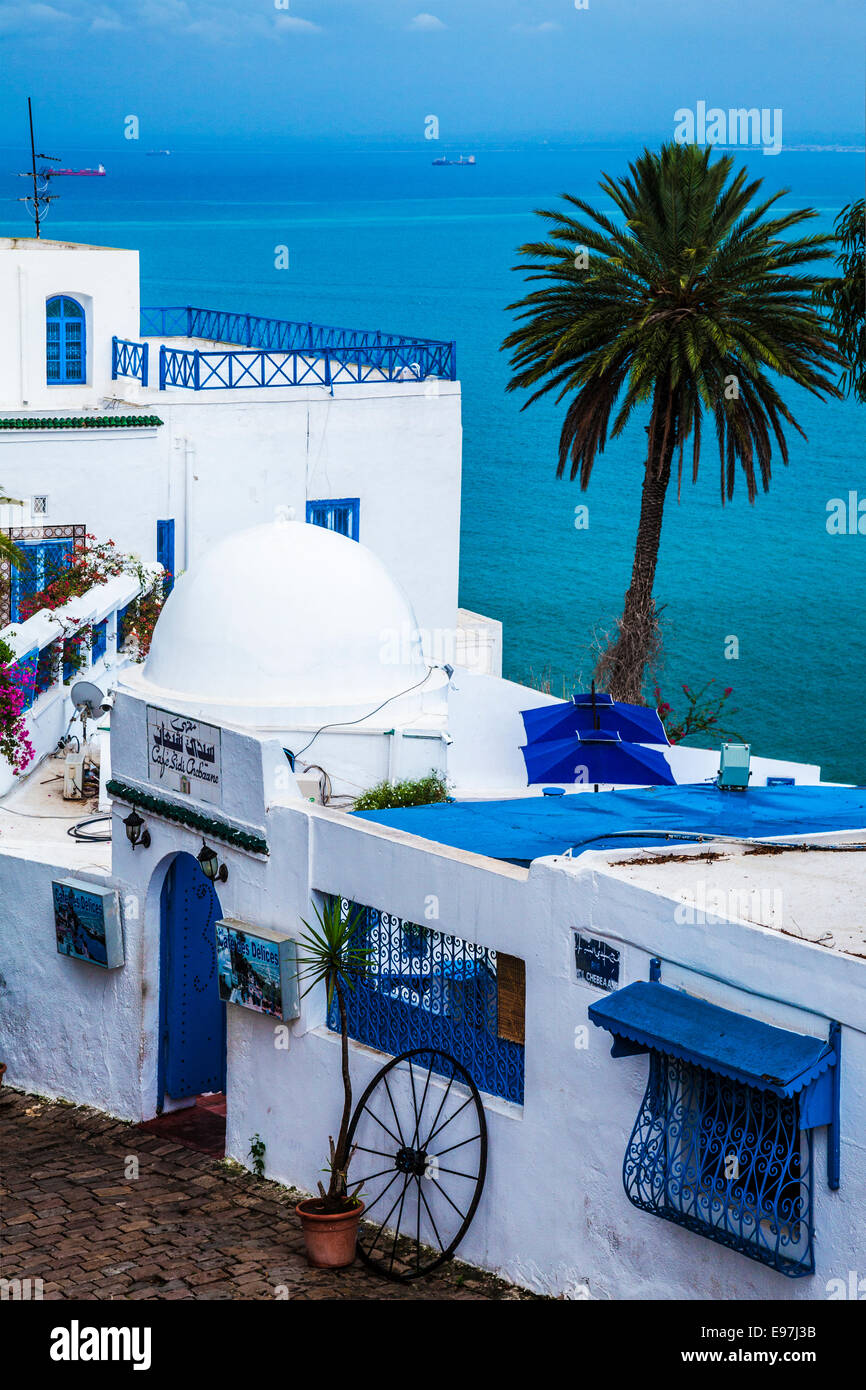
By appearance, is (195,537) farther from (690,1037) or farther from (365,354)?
(690,1037)

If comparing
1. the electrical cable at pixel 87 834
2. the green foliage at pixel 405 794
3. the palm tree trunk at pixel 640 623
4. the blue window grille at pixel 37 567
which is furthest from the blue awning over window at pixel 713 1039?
the palm tree trunk at pixel 640 623

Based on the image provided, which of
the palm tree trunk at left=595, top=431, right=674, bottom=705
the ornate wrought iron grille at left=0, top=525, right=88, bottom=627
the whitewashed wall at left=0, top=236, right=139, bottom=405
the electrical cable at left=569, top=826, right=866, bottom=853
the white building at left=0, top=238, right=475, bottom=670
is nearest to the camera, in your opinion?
the electrical cable at left=569, top=826, right=866, bottom=853

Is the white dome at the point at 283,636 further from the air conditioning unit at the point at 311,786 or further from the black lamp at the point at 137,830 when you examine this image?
the black lamp at the point at 137,830

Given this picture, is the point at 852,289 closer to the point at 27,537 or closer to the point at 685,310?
the point at 685,310

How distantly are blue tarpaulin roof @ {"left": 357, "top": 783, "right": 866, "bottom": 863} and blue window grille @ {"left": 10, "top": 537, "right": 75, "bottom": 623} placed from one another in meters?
12.0

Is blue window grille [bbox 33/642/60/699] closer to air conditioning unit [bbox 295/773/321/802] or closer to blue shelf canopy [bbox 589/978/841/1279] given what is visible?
air conditioning unit [bbox 295/773/321/802]

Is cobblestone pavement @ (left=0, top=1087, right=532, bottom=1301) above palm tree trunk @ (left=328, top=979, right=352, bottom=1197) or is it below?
below

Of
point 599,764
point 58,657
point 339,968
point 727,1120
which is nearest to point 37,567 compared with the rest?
point 58,657

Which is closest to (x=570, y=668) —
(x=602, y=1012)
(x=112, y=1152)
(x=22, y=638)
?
(x=22, y=638)

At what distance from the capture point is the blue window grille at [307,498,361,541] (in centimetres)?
2905

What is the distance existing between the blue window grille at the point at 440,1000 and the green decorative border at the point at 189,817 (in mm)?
1156

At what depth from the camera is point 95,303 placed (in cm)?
2916

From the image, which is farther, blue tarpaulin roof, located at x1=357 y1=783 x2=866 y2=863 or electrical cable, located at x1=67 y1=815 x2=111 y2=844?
electrical cable, located at x1=67 y1=815 x2=111 y2=844

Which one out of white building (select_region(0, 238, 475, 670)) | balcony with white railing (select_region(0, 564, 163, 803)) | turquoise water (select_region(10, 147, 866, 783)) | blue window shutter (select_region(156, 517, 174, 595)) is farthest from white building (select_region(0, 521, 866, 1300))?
turquoise water (select_region(10, 147, 866, 783))
